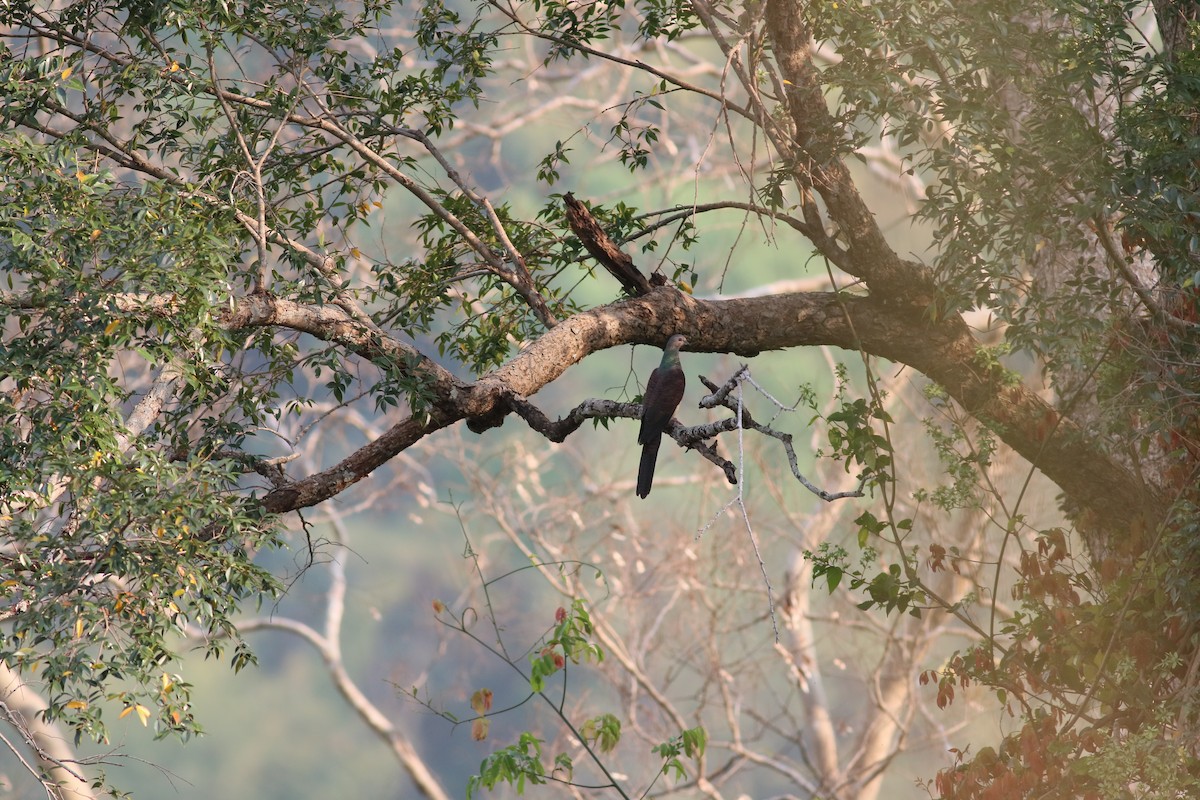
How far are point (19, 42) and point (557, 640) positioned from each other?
39.6 feet

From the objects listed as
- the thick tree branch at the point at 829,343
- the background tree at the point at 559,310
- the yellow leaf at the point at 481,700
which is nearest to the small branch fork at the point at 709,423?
the background tree at the point at 559,310

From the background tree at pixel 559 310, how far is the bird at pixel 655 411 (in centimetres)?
12

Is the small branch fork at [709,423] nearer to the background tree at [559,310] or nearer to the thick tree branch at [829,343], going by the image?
the background tree at [559,310]

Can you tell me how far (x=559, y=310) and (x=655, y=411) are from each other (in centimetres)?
161

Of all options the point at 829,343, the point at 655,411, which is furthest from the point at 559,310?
the point at 655,411

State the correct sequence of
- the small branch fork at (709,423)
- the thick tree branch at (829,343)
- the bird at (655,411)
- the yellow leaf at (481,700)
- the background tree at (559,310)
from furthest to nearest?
1. the yellow leaf at (481,700)
2. the thick tree branch at (829,343)
3. the bird at (655,411)
4. the small branch fork at (709,423)
5. the background tree at (559,310)

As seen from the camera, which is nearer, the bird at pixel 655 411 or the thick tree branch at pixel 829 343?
the bird at pixel 655 411

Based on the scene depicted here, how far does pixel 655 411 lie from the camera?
3926 mm

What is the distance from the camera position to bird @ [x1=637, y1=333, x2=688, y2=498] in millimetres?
3924

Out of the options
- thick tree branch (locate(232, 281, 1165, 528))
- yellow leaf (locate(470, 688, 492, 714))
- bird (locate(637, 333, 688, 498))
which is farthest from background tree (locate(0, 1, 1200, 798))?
yellow leaf (locate(470, 688, 492, 714))

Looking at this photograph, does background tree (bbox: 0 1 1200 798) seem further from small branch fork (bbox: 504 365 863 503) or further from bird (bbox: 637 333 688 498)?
bird (bbox: 637 333 688 498)

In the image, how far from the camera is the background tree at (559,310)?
3104 mm

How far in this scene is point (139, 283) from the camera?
302cm

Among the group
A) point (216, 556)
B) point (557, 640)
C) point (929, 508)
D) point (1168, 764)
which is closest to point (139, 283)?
point (216, 556)
